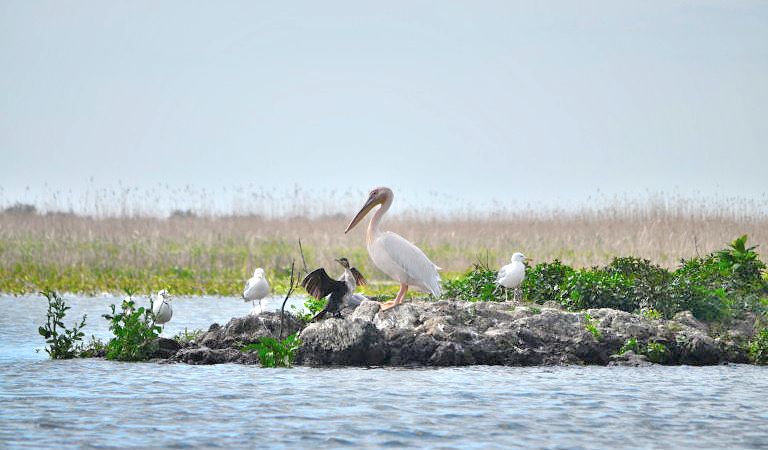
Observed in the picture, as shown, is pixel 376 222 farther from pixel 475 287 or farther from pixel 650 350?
pixel 650 350

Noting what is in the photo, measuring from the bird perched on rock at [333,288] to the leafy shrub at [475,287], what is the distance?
2.35 metres

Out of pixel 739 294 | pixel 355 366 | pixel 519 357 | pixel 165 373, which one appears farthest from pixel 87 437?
pixel 739 294

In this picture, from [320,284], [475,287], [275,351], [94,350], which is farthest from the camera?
[475,287]

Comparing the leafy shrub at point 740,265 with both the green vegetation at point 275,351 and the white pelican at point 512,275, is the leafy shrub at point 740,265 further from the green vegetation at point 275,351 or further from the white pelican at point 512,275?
the green vegetation at point 275,351

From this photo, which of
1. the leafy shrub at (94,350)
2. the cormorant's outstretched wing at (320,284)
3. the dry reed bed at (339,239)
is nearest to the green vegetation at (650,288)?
the cormorant's outstretched wing at (320,284)

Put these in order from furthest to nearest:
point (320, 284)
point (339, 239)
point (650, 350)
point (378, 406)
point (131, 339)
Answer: point (339, 239) → point (320, 284) → point (131, 339) → point (650, 350) → point (378, 406)

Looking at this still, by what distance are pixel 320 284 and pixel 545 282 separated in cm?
367

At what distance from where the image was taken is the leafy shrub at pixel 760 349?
45.8 ft

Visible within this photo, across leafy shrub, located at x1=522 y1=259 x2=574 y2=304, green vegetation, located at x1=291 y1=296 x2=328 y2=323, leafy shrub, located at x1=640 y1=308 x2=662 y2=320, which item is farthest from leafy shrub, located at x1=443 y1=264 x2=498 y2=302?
green vegetation, located at x1=291 y1=296 x2=328 y2=323

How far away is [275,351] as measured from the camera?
1332 centimetres

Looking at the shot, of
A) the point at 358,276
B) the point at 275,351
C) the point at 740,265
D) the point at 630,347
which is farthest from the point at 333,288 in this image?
the point at 740,265

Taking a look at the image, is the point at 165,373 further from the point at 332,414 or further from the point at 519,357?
the point at 519,357

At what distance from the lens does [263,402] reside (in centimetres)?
1116

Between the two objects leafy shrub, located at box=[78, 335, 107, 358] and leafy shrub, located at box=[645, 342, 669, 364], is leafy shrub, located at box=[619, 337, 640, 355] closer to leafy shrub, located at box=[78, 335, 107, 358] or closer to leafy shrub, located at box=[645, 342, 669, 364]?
leafy shrub, located at box=[645, 342, 669, 364]
